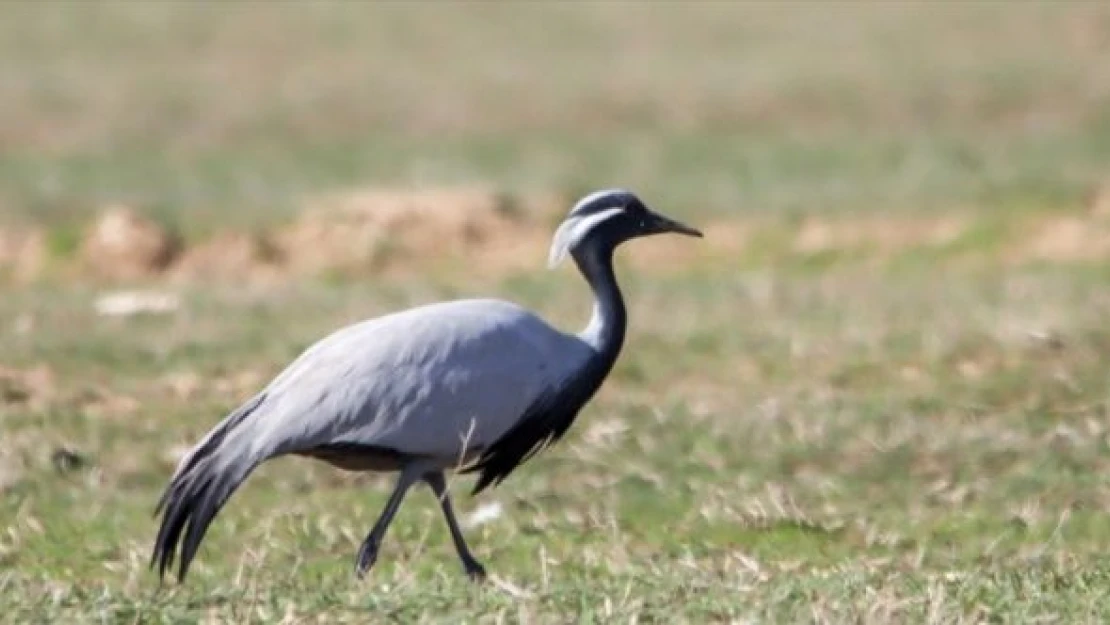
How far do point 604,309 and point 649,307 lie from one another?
703cm

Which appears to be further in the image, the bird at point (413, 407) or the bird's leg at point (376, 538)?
the bird's leg at point (376, 538)

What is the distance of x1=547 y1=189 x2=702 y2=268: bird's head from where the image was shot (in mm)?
9109

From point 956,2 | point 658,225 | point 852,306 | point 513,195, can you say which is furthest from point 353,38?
point 658,225

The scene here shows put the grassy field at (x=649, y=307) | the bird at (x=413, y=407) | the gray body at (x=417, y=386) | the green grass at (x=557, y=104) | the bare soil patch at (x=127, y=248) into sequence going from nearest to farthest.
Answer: the bird at (x=413, y=407), the gray body at (x=417, y=386), the grassy field at (x=649, y=307), the bare soil patch at (x=127, y=248), the green grass at (x=557, y=104)

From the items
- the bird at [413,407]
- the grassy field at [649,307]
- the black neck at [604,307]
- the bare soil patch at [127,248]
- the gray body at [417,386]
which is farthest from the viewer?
the bare soil patch at [127,248]

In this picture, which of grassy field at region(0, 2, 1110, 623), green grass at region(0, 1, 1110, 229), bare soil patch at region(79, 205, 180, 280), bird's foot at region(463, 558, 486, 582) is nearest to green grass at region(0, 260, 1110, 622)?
grassy field at region(0, 2, 1110, 623)

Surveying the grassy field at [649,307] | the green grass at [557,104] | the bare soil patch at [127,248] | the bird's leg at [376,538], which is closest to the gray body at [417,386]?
the bird's leg at [376,538]

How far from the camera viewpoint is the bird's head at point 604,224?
359 inches

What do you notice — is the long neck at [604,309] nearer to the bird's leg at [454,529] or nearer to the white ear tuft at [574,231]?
the white ear tuft at [574,231]

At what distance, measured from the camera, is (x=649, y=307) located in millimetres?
15930

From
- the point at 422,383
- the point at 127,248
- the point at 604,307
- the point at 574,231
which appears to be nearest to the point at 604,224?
the point at 574,231

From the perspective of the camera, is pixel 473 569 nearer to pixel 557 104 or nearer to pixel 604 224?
pixel 604 224

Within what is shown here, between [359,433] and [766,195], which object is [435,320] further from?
[766,195]

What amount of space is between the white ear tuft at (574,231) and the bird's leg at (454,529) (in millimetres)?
868
